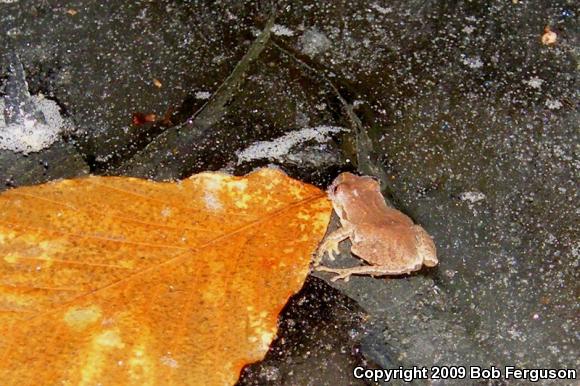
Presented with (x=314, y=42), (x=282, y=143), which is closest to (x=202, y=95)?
(x=282, y=143)

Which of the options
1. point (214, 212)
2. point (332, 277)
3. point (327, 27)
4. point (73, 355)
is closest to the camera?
point (73, 355)

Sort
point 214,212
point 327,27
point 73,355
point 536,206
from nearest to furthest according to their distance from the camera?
Answer: point 73,355
point 214,212
point 536,206
point 327,27

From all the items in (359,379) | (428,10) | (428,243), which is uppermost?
(428,10)

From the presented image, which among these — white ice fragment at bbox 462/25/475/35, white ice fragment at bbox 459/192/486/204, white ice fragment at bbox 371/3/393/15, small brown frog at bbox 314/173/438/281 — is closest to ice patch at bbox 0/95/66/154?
small brown frog at bbox 314/173/438/281

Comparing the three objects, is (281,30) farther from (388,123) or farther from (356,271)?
(356,271)

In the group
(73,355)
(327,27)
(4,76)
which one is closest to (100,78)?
(4,76)

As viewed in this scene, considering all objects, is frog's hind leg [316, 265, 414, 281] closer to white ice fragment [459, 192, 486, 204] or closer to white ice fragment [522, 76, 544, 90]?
white ice fragment [459, 192, 486, 204]

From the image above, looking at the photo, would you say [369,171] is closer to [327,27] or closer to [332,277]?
[332,277]
